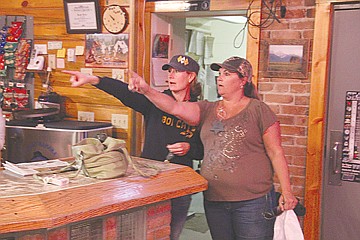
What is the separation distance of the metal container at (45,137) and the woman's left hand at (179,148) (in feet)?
5.03

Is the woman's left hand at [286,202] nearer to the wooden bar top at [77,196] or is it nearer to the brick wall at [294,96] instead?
the wooden bar top at [77,196]

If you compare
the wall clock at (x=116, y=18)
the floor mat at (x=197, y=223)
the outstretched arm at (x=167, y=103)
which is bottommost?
the floor mat at (x=197, y=223)

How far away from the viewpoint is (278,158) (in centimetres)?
261

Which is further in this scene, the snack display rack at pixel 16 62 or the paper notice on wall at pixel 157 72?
the snack display rack at pixel 16 62

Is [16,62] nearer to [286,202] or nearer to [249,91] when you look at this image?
[249,91]

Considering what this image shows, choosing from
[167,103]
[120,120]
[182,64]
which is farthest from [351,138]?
[120,120]

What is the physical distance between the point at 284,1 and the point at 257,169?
1.55 m

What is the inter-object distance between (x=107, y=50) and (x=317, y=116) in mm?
1918

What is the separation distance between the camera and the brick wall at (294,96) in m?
3.58

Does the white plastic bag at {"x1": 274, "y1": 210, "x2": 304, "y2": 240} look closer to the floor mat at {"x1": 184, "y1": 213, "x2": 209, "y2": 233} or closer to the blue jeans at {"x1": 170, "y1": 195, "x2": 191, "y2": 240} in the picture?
the blue jeans at {"x1": 170, "y1": 195, "x2": 191, "y2": 240}

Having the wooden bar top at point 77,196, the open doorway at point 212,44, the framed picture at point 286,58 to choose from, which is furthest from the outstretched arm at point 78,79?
the open doorway at point 212,44

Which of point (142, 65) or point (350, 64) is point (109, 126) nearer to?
point (142, 65)

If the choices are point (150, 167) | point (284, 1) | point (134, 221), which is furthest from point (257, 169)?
point (284, 1)

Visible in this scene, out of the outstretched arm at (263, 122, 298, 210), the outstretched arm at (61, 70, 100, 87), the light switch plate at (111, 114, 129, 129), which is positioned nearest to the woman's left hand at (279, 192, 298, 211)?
the outstretched arm at (263, 122, 298, 210)
